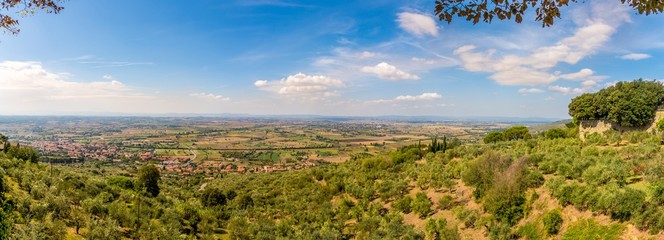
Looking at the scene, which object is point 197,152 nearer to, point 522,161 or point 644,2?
point 522,161

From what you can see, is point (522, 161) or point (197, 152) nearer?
point (522, 161)

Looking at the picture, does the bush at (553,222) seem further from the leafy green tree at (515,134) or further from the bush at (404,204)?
the leafy green tree at (515,134)

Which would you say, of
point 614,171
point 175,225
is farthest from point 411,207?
point 175,225

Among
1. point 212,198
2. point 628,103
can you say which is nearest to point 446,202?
point 628,103

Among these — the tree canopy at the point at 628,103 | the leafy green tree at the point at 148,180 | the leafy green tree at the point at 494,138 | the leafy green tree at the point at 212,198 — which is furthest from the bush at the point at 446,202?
the leafy green tree at the point at 148,180

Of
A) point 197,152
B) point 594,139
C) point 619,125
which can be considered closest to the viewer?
point 594,139

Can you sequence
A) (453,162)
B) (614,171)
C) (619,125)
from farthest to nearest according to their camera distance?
(453,162), (619,125), (614,171)

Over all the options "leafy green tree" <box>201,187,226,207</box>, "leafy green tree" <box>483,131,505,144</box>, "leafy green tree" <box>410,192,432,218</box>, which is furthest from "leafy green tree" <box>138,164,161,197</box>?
"leafy green tree" <box>483,131,505,144</box>

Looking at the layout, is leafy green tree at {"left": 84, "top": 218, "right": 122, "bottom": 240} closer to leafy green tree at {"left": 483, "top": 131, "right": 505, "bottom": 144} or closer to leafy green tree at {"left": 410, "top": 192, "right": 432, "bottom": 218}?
leafy green tree at {"left": 410, "top": 192, "right": 432, "bottom": 218}
